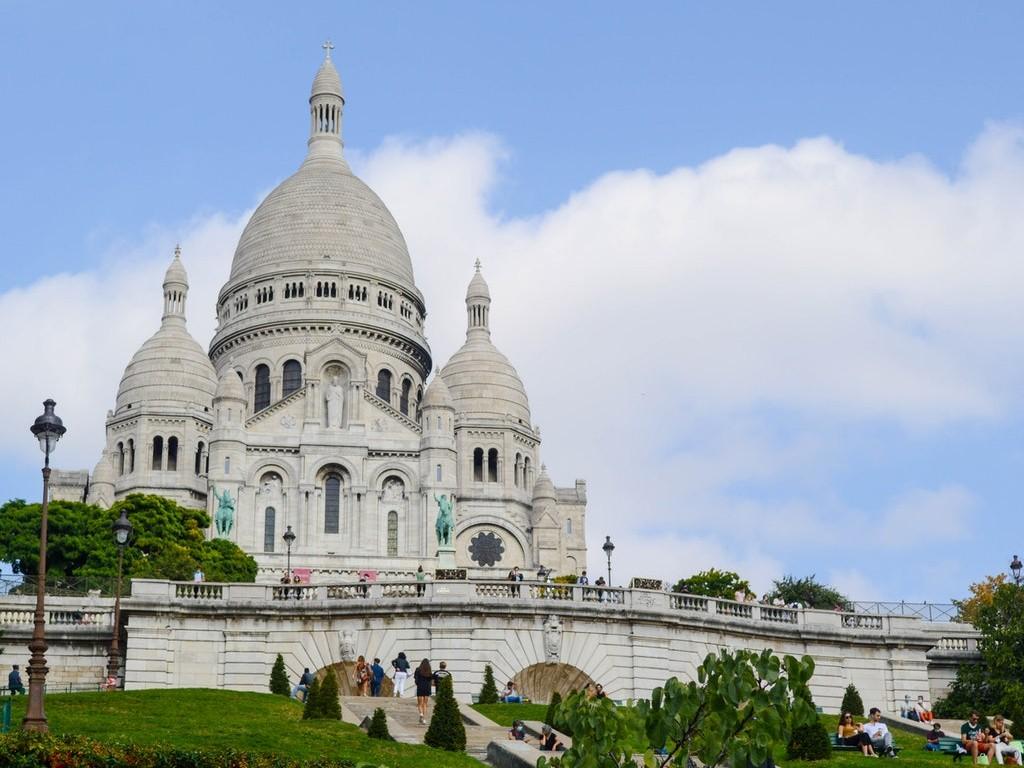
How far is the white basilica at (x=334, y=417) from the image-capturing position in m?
105

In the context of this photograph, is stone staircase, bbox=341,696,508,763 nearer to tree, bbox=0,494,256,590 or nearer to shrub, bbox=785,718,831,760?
shrub, bbox=785,718,831,760

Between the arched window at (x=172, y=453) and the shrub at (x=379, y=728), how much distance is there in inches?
3196

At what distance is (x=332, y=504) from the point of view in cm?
10650

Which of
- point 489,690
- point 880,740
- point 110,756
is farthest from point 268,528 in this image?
point 110,756

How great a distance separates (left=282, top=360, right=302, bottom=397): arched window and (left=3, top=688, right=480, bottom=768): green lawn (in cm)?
7917

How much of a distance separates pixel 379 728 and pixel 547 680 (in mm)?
11512

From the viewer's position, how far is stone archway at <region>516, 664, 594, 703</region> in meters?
40.3

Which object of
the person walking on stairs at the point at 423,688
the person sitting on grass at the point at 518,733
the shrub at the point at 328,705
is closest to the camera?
the person sitting on grass at the point at 518,733

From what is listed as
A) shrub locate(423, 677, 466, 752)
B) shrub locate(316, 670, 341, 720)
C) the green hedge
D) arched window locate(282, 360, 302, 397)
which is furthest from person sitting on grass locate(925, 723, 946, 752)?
arched window locate(282, 360, 302, 397)

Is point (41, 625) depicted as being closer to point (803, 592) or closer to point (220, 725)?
point (220, 725)

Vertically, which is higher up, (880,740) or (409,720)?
(409,720)

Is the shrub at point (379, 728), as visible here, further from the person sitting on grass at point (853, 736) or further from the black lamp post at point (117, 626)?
the black lamp post at point (117, 626)

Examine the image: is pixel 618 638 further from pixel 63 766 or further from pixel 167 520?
pixel 167 520

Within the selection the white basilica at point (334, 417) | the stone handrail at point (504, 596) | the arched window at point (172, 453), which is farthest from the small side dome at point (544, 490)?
the stone handrail at point (504, 596)
